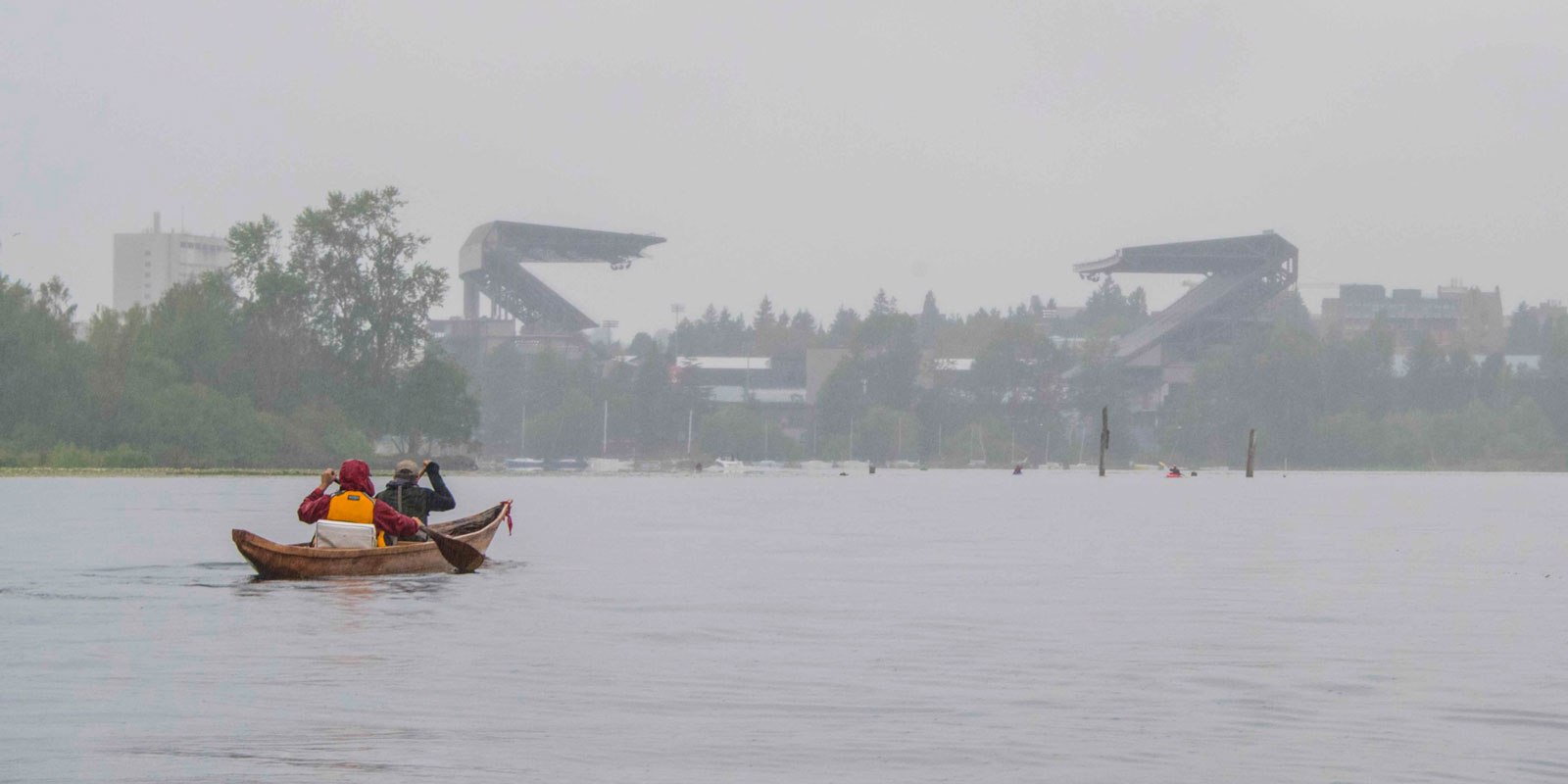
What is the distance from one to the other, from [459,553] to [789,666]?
15257 millimetres

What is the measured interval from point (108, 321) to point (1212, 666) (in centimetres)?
11676

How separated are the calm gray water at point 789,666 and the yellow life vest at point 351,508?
1107 millimetres

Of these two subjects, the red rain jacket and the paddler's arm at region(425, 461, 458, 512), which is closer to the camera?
the red rain jacket

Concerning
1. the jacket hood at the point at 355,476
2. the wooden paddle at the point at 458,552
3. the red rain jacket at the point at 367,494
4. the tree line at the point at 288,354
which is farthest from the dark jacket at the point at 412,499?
the tree line at the point at 288,354

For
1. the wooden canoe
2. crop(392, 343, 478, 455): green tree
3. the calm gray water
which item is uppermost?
crop(392, 343, 478, 455): green tree

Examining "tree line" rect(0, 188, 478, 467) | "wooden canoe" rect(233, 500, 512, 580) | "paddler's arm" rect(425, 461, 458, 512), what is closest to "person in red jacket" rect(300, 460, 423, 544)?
"wooden canoe" rect(233, 500, 512, 580)

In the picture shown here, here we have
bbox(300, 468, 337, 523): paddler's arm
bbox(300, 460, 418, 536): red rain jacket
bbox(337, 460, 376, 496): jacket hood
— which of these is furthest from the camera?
bbox(300, 468, 337, 523): paddler's arm

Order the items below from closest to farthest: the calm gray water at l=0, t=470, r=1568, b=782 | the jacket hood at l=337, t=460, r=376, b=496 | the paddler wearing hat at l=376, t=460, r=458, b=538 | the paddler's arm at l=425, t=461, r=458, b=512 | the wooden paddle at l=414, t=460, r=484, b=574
→ the calm gray water at l=0, t=470, r=1568, b=782
the jacket hood at l=337, t=460, r=376, b=496
the wooden paddle at l=414, t=460, r=484, b=574
the paddler wearing hat at l=376, t=460, r=458, b=538
the paddler's arm at l=425, t=461, r=458, b=512

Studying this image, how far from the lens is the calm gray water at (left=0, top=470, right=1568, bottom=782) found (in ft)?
55.1

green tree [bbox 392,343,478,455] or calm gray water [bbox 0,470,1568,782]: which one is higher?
green tree [bbox 392,343,478,455]

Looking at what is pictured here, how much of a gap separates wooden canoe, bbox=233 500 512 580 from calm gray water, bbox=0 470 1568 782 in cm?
29

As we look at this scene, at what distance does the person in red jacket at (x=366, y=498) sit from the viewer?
3428 centimetres

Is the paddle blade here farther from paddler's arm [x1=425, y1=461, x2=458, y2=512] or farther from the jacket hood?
the jacket hood

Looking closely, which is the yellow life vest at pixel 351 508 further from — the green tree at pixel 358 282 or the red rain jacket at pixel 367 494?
the green tree at pixel 358 282
